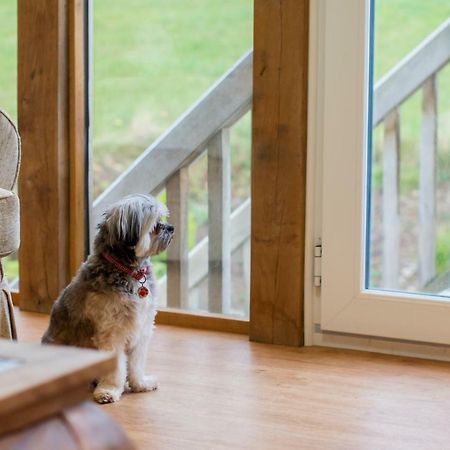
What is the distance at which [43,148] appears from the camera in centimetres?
356

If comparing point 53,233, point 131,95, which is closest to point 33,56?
point 131,95

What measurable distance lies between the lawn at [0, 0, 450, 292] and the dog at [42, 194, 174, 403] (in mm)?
870

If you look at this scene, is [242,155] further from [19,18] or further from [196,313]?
[19,18]

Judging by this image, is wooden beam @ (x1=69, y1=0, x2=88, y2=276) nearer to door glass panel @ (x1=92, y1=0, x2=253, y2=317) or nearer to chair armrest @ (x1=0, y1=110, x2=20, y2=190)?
door glass panel @ (x1=92, y1=0, x2=253, y2=317)

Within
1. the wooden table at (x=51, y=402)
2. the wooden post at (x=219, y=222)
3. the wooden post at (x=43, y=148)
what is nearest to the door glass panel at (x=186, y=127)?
the wooden post at (x=219, y=222)

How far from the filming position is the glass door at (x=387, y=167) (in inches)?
115

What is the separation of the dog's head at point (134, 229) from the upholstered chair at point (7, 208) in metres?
0.25

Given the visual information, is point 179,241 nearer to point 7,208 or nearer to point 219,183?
point 219,183

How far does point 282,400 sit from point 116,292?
548 millimetres

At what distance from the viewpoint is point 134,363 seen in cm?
262

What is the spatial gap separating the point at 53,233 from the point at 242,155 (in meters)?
0.83

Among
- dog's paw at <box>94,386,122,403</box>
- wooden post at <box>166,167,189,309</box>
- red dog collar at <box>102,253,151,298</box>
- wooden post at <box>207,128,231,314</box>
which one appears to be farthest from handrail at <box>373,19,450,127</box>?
dog's paw at <box>94,386,122,403</box>

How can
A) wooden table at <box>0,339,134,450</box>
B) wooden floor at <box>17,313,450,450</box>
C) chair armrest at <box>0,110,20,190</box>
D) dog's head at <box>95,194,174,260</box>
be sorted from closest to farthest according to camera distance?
wooden table at <box>0,339,134,450</box> < wooden floor at <box>17,313,450,450</box> < dog's head at <box>95,194,174,260</box> < chair armrest at <box>0,110,20,190</box>

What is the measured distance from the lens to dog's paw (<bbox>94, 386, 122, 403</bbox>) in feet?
8.24
